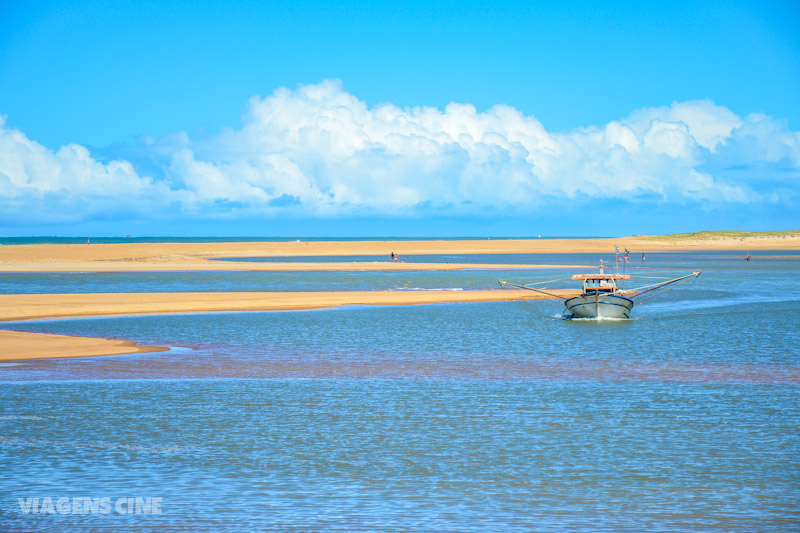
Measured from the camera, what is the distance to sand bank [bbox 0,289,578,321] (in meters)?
45.7

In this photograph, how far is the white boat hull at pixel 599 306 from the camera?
43.7m

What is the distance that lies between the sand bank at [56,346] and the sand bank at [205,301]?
916 cm

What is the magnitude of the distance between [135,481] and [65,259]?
100660 mm

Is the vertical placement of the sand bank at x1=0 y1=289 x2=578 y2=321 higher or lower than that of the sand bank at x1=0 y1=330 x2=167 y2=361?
higher

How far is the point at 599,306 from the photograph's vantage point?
43719mm

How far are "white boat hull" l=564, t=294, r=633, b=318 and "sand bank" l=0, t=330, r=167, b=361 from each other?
2202 centimetres

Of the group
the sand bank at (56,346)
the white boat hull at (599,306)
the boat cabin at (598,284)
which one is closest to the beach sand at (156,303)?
the sand bank at (56,346)

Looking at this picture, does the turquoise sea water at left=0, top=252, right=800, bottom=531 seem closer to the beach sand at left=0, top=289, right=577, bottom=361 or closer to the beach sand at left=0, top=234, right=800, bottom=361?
the beach sand at left=0, top=234, right=800, bottom=361

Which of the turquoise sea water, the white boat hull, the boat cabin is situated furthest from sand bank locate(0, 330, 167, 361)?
the boat cabin

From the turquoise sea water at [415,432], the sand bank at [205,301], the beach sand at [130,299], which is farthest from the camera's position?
the sand bank at [205,301]

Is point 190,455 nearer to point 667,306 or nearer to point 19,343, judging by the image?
point 19,343

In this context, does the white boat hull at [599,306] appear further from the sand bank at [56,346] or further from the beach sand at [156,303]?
Answer: the sand bank at [56,346]

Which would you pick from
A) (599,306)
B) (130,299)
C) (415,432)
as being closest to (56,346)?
(415,432)

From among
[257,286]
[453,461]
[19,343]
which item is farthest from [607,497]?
[257,286]
